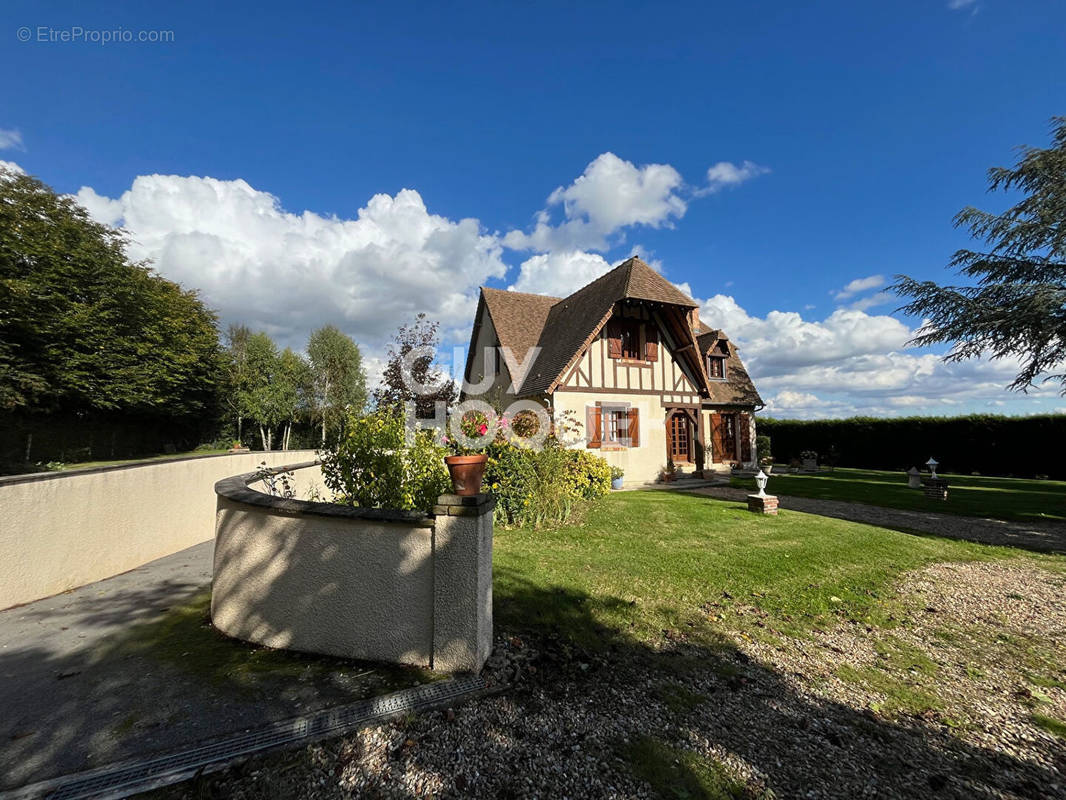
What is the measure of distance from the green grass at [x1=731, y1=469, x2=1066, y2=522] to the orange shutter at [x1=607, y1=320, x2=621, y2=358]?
5912 mm

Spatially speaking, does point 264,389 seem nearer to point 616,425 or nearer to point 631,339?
point 616,425

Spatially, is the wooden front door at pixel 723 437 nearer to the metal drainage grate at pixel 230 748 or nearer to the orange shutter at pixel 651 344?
the orange shutter at pixel 651 344

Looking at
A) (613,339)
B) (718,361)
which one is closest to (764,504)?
(613,339)

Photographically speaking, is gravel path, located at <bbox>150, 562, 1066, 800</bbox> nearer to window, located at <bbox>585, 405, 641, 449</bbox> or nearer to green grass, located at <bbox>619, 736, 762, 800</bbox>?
green grass, located at <bbox>619, 736, 762, 800</bbox>

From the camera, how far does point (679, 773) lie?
214cm

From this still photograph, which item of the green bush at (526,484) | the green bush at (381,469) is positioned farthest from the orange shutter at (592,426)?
the green bush at (381,469)

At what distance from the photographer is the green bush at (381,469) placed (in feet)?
15.9

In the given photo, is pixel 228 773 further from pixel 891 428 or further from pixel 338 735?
pixel 891 428

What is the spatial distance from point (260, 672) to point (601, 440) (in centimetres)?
1132

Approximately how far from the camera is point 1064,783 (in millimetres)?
2250

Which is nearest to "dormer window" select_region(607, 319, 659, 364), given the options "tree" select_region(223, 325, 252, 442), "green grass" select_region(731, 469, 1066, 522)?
"green grass" select_region(731, 469, 1066, 522)

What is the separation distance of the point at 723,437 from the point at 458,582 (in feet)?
55.4

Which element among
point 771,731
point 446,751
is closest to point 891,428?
point 771,731

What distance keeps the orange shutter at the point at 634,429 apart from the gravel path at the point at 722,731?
10.1m
